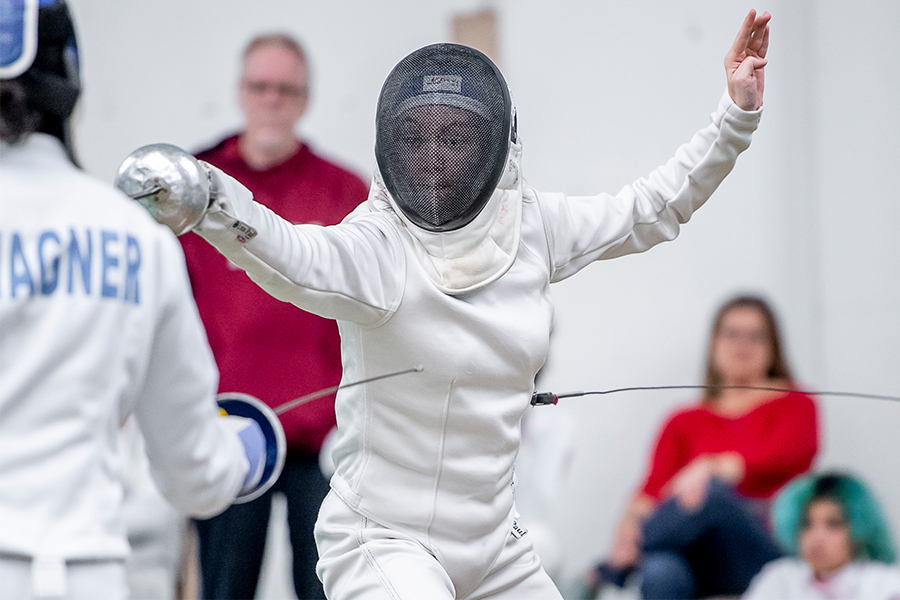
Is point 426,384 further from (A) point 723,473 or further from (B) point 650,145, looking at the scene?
(B) point 650,145

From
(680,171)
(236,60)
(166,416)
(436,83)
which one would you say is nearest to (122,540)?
(166,416)

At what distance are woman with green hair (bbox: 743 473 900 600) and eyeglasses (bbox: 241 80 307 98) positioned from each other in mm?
1738

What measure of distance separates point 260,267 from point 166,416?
10.4 inches

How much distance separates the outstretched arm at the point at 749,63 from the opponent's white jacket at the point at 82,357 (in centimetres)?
106

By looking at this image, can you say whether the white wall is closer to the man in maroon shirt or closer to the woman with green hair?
the woman with green hair

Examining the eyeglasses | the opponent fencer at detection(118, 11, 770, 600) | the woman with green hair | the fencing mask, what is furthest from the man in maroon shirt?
the woman with green hair

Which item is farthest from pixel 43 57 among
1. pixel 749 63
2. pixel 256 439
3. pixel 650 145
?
pixel 650 145

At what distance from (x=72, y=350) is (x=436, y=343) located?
60cm

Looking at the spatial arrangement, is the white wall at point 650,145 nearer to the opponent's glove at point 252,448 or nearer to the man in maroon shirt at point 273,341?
the man in maroon shirt at point 273,341

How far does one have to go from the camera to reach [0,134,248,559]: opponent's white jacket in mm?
1103

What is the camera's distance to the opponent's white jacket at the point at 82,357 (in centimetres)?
110

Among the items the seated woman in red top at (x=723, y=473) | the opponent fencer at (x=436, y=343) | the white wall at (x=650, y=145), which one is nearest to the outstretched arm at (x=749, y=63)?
the opponent fencer at (x=436, y=343)

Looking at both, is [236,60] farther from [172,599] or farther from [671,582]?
[671,582]

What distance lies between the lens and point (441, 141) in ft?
5.42
